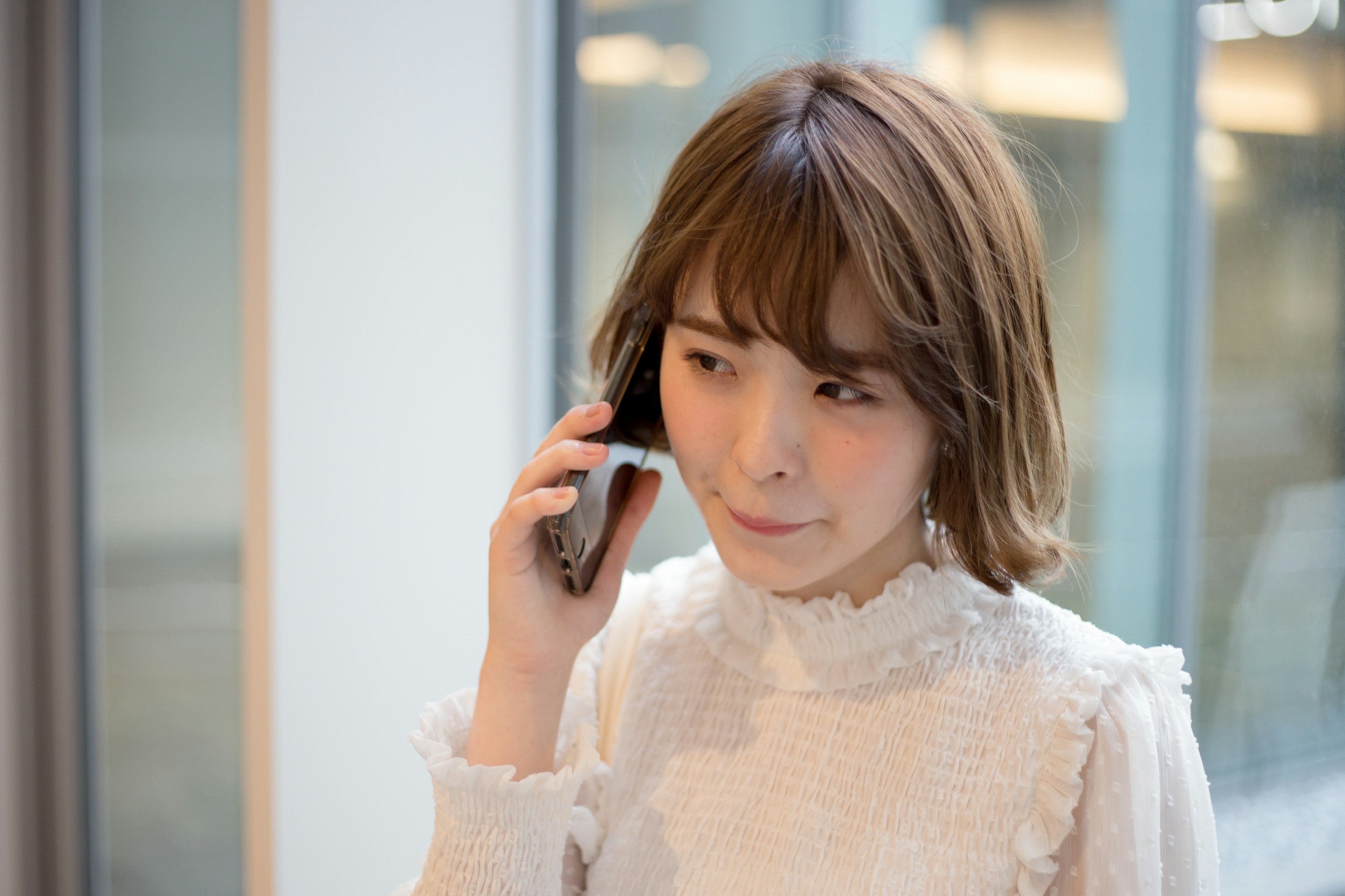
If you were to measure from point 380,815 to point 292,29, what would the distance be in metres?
1.32

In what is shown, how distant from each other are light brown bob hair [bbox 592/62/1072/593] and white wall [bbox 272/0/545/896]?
0.88m

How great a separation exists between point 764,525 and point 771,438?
9 cm

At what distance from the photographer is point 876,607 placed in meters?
0.86

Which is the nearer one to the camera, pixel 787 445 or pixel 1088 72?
pixel 787 445

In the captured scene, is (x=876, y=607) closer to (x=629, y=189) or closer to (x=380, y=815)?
(x=380, y=815)

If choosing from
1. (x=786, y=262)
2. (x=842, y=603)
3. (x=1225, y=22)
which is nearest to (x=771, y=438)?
(x=786, y=262)

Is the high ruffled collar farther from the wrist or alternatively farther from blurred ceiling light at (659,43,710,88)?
blurred ceiling light at (659,43,710,88)

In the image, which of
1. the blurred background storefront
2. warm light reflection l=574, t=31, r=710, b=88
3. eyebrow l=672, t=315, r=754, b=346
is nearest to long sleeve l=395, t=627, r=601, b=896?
eyebrow l=672, t=315, r=754, b=346

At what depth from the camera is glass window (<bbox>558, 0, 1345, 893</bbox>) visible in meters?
1.04

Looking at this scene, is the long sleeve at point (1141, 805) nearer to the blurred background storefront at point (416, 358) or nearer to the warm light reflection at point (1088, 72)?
the blurred background storefront at point (416, 358)

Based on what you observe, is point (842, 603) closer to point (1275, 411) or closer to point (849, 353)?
point (849, 353)

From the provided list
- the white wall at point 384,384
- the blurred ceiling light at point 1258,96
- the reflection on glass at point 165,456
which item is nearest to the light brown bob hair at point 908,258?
the blurred ceiling light at point 1258,96

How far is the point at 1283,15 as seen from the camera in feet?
3.44

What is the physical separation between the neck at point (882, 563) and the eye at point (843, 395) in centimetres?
19
